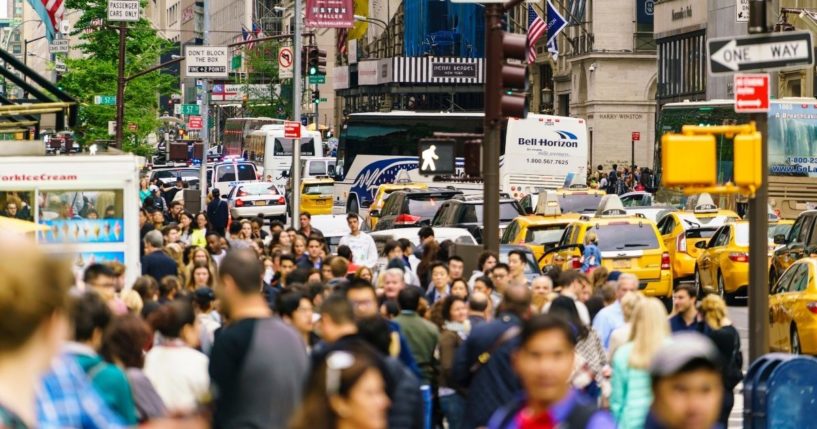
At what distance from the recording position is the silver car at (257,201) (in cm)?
4906

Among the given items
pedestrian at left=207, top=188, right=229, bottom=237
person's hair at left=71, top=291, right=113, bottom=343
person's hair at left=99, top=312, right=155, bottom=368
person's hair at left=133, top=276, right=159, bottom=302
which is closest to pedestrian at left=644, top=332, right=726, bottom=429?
person's hair at left=71, top=291, right=113, bottom=343

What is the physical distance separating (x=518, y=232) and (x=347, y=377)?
73.3 feet

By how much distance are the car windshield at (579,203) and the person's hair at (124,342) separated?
28003mm

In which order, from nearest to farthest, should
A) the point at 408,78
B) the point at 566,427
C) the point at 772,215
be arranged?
the point at 566,427 < the point at 772,215 < the point at 408,78

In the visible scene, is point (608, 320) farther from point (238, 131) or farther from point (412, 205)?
point (238, 131)

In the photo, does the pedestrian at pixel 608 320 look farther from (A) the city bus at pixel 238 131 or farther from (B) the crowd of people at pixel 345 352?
(A) the city bus at pixel 238 131

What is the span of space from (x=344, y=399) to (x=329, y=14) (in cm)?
3556

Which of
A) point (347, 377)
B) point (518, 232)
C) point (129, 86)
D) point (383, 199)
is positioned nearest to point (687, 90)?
point (129, 86)

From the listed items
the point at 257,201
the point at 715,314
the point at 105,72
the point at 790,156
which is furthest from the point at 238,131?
the point at 715,314

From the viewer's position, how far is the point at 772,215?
37312mm

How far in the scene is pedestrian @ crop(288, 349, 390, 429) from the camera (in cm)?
575

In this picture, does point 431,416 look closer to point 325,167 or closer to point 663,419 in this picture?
point 663,419

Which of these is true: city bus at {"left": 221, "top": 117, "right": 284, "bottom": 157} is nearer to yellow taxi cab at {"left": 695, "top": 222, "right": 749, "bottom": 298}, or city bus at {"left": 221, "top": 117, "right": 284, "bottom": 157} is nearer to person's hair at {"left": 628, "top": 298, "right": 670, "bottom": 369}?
yellow taxi cab at {"left": 695, "top": 222, "right": 749, "bottom": 298}

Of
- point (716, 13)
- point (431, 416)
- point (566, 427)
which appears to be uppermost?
point (716, 13)
